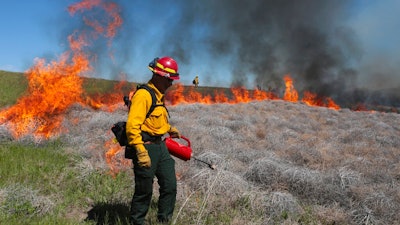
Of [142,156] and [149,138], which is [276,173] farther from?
[142,156]

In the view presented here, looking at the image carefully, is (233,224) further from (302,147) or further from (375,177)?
(302,147)

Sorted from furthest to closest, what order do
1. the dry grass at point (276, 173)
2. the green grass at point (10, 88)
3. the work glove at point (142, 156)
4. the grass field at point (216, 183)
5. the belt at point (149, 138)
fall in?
the green grass at point (10, 88)
the dry grass at point (276, 173)
the grass field at point (216, 183)
the belt at point (149, 138)
the work glove at point (142, 156)

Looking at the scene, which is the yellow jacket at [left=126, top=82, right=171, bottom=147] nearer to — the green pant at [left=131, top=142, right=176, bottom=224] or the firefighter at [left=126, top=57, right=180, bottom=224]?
the firefighter at [left=126, top=57, right=180, bottom=224]

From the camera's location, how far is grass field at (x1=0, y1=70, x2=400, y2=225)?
5098mm

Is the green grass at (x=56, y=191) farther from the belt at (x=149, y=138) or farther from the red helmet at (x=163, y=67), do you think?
the red helmet at (x=163, y=67)

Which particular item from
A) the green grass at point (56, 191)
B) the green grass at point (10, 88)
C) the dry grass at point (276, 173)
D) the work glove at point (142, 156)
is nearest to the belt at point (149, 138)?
the work glove at point (142, 156)

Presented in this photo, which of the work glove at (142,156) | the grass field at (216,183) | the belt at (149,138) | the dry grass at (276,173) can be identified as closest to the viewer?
the work glove at (142,156)

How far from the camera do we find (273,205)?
19.3 feet

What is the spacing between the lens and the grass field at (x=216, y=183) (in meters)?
5.10

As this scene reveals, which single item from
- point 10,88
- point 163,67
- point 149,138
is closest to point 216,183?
point 149,138

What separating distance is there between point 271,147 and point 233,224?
6248mm

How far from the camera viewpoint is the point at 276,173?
7.45 metres

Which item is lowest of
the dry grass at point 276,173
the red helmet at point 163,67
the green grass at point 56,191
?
the green grass at point 56,191

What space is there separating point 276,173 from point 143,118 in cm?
443
